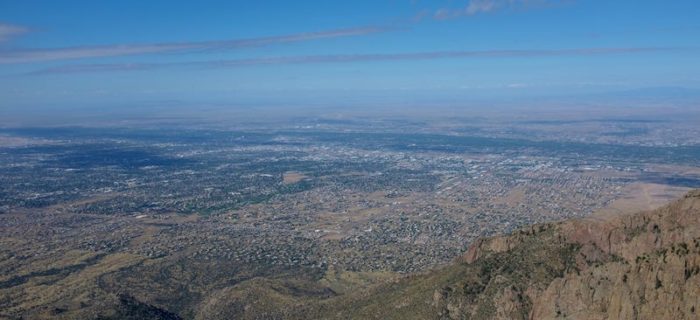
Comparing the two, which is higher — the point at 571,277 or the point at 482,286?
the point at 571,277

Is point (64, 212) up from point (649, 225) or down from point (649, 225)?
down

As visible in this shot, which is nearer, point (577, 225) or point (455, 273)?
point (577, 225)

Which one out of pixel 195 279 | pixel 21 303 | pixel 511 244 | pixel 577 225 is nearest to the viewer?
pixel 577 225

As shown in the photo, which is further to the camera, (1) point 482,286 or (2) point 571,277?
(1) point 482,286

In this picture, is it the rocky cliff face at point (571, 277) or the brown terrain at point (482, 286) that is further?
the brown terrain at point (482, 286)

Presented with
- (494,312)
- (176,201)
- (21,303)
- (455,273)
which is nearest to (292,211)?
(176,201)

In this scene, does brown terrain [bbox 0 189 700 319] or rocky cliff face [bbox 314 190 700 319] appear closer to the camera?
rocky cliff face [bbox 314 190 700 319]

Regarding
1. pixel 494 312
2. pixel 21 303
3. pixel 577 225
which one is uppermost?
pixel 577 225

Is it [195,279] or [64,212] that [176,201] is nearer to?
[64,212]
